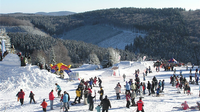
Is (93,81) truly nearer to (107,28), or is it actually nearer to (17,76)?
(17,76)

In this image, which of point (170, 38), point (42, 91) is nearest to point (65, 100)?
point (42, 91)

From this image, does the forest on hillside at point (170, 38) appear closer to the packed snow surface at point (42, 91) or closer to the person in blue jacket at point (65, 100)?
the packed snow surface at point (42, 91)

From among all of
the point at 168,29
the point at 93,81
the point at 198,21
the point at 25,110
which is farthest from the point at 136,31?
the point at 25,110

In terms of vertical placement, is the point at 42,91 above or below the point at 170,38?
below

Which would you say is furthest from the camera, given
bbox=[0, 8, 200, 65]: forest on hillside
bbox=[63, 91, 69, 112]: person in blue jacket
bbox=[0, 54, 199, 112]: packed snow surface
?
bbox=[0, 8, 200, 65]: forest on hillside

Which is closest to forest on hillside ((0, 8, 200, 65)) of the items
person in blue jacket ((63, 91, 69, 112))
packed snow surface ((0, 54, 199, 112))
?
packed snow surface ((0, 54, 199, 112))

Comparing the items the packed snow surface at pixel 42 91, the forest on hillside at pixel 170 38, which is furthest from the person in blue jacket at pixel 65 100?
the forest on hillside at pixel 170 38

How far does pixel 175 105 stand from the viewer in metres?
16.0

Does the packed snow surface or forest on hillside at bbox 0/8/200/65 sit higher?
forest on hillside at bbox 0/8/200/65

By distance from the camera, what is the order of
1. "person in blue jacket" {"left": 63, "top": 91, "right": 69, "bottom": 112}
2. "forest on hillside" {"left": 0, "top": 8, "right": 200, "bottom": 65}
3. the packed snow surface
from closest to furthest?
"person in blue jacket" {"left": 63, "top": 91, "right": 69, "bottom": 112}
the packed snow surface
"forest on hillside" {"left": 0, "top": 8, "right": 200, "bottom": 65}

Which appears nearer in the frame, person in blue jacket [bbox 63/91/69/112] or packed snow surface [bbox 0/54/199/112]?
person in blue jacket [bbox 63/91/69/112]

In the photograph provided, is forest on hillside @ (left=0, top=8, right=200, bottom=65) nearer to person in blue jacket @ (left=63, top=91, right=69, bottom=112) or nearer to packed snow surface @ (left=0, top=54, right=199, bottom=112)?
packed snow surface @ (left=0, top=54, right=199, bottom=112)

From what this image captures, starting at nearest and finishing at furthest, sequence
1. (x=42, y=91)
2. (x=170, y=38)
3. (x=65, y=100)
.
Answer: (x=65, y=100), (x=42, y=91), (x=170, y=38)

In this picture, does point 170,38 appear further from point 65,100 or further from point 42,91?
point 65,100
